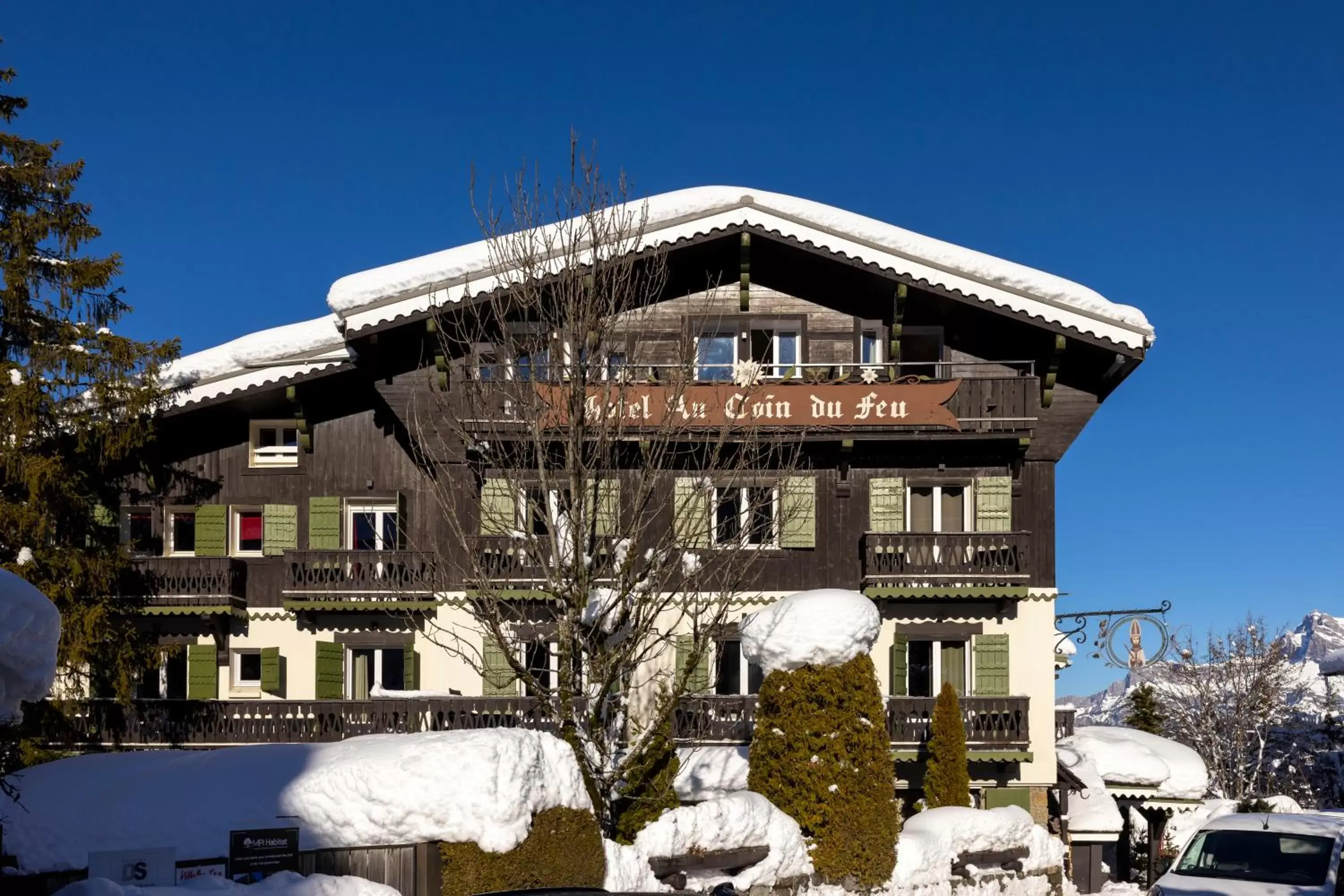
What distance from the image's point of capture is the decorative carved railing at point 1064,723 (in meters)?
27.2

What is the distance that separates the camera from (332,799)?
13.7 m

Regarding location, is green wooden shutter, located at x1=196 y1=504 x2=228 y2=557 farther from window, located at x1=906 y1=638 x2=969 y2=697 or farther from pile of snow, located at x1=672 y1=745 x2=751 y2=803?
Answer: window, located at x1=906 y1=638 x2=969 y2=697

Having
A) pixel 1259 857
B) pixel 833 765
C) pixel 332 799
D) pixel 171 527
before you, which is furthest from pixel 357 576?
pixel 1259 857

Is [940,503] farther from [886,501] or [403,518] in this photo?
[403,518]

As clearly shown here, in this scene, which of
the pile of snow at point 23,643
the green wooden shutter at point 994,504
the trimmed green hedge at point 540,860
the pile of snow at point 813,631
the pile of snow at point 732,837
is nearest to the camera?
the pile of snow at point 23,643

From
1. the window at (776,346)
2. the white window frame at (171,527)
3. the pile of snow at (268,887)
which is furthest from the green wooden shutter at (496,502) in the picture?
the pile of snow at (268,887)

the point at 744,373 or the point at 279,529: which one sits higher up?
the point at 744,373

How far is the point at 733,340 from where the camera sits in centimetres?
2816

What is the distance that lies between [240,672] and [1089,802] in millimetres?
17471

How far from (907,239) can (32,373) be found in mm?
16158

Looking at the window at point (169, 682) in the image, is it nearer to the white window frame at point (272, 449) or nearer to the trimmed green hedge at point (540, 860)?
the white window frame at point (272, 449)

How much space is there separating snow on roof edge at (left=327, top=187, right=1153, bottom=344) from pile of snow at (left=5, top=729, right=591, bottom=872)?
40.0ft

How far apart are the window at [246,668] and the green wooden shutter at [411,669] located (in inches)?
129

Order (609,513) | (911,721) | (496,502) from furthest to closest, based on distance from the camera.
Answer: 1. (496,502)
2. (911,721)
3. (609,513)
